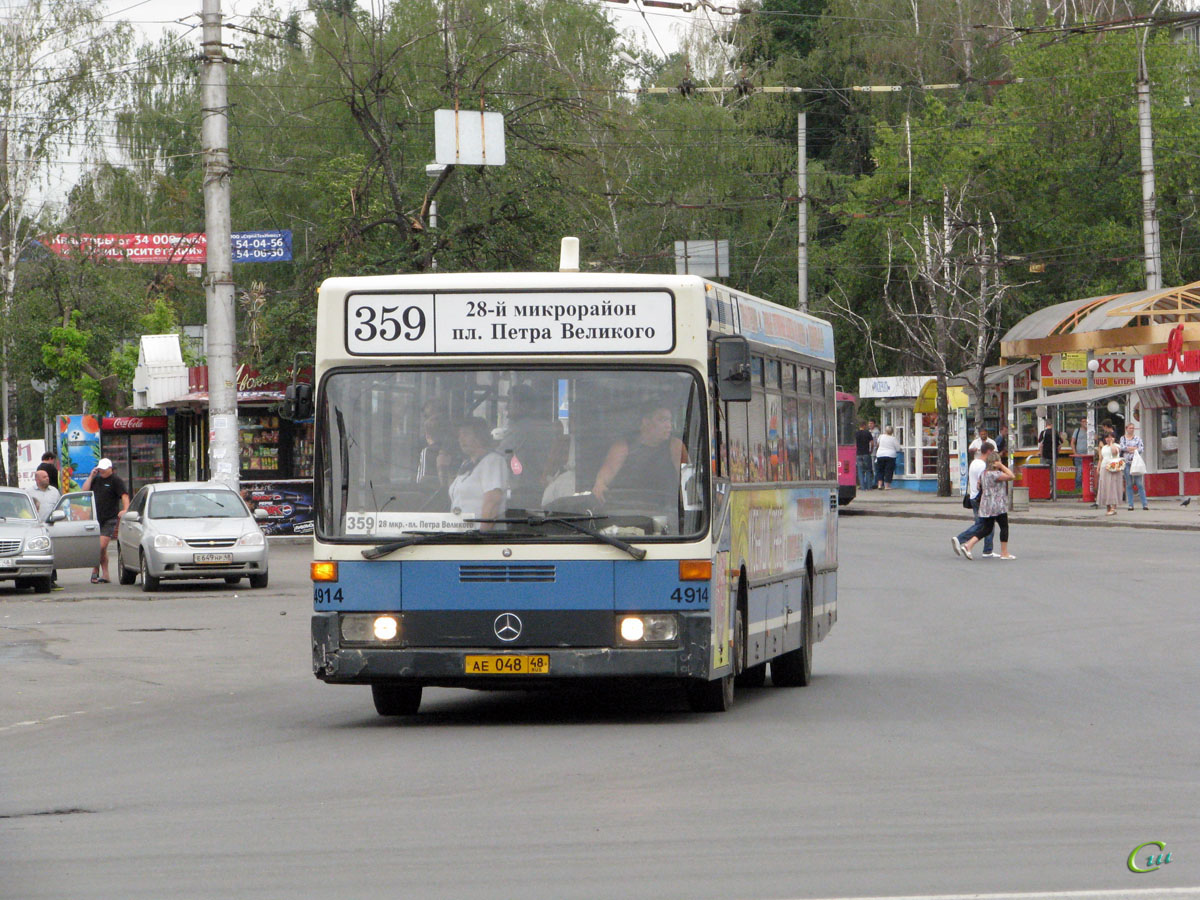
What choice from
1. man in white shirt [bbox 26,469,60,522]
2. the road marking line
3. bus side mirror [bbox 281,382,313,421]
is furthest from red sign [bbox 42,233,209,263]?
the road marking line

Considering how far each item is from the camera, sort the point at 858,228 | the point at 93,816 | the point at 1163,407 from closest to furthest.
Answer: the point at 93,816
the point at 1163,407
the point at 858,228

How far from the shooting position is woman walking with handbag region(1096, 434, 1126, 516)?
40125 millimetres

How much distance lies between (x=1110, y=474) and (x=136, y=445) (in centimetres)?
2668

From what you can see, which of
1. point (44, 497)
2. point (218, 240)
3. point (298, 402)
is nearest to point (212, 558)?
point (44, 497)

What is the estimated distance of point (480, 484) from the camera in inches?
448

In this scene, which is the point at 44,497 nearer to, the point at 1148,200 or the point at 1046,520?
the point at 1046,520

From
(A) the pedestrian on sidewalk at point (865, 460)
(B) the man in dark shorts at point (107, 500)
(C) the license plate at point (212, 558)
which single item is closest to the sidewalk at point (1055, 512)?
(A) the pedestrian on sidewalk at point (865, 460)

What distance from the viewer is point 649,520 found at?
11.3 metres

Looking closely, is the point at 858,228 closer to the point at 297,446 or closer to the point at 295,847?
the point at 297,446

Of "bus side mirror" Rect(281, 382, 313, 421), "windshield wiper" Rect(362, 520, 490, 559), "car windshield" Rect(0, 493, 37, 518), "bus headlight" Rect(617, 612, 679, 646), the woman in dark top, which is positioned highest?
"bus side mirror" Rect(281, 382, 313, 421)

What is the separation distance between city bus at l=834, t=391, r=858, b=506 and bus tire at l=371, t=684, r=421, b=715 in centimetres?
3222

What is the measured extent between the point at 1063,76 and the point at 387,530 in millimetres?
49118

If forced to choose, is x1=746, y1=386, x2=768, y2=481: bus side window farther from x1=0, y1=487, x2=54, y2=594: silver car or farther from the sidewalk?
the sidewalk

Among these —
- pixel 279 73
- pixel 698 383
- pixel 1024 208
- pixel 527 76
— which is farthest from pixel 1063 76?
pixel 698 383
